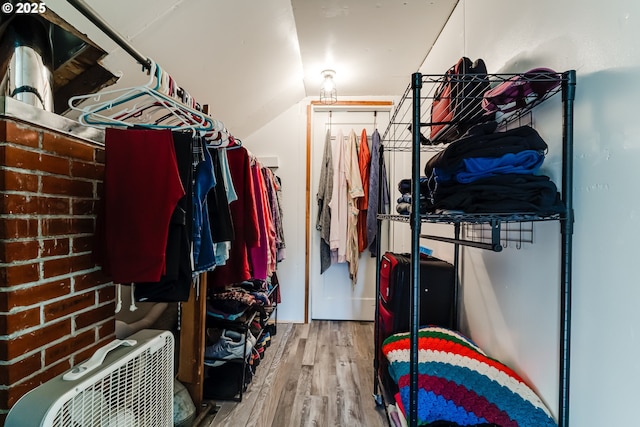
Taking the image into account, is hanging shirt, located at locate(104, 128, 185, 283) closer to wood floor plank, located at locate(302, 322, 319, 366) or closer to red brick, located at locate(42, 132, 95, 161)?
red brick, located at locate(42, 132, 95, 161)

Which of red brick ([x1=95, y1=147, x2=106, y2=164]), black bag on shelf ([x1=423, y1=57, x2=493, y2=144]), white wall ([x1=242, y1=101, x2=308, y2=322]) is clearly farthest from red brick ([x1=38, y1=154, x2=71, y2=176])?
white wall ([x1=242, y1=101, x2=308, y2=322])

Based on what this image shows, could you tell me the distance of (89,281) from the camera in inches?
39.9

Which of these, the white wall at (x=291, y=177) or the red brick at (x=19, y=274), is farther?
the white wall at (x=291, y=177)

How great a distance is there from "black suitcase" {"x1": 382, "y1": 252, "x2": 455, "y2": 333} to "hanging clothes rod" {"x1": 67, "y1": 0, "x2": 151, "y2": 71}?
1.37 m

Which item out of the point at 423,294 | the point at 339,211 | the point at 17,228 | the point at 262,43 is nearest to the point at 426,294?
the point at 423,294

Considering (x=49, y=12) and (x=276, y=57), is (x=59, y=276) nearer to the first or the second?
(x=49, y=12)

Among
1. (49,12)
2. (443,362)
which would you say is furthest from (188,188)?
(443,362)

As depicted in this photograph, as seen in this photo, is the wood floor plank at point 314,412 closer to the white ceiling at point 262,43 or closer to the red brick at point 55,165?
the red brick at point 55,165

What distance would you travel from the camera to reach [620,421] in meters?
0.66

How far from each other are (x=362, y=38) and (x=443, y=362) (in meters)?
1.90

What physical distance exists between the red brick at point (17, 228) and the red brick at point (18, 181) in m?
0.09

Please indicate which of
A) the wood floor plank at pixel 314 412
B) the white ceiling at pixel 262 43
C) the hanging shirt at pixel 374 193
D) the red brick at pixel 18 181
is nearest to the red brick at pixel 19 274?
Answer: the red brick at pixel 18 181

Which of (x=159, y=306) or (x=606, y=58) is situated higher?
(x=606, y=58)

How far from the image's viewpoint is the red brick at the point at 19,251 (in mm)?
749
